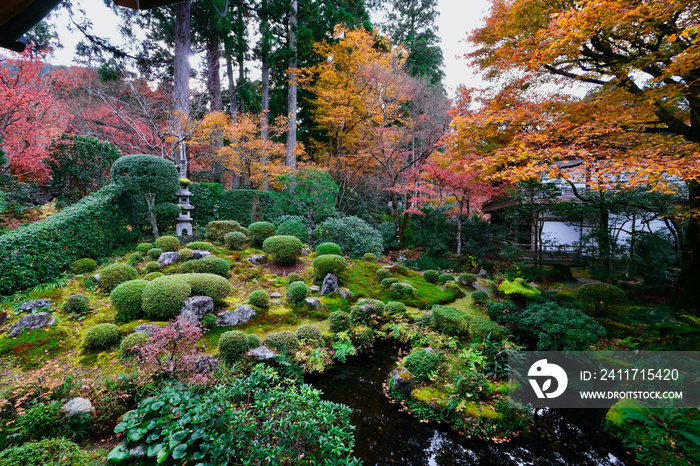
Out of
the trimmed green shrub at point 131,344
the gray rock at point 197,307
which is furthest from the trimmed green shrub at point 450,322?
the trimmed green shrub at point 131,344

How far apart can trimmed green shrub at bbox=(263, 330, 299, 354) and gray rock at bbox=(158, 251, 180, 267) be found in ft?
12.4

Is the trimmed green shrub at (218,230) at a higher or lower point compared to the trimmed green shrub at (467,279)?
higher

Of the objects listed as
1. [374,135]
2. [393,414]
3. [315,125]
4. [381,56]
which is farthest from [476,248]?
[315,125]

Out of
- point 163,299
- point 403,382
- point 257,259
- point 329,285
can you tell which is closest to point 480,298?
point 403,382

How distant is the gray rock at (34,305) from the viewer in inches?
193

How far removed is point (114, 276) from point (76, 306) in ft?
2.94

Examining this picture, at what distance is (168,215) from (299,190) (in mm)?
4641

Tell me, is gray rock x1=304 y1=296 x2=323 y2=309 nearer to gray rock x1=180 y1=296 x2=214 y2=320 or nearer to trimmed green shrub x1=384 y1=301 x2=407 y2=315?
trimmed green shrub x1=384 y1=301 x2=407 y2=315

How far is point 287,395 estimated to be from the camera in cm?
301

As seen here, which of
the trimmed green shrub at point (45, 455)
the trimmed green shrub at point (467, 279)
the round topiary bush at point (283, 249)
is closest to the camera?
the trimmed green shrub at point (45, 455)

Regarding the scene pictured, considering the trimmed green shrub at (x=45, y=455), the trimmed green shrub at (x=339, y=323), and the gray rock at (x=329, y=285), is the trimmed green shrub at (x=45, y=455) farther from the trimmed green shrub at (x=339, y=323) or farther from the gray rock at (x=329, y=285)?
the gray rock at (x=329, y=285)

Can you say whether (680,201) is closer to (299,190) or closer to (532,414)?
(532,414)

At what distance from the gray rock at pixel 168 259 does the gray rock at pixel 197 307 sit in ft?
7.14

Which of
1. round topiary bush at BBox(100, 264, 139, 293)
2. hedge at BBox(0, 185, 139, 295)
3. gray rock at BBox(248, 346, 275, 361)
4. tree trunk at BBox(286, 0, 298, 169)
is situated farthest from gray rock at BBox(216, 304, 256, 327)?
tree trunk at BBox(286, 0, 298, 169)
